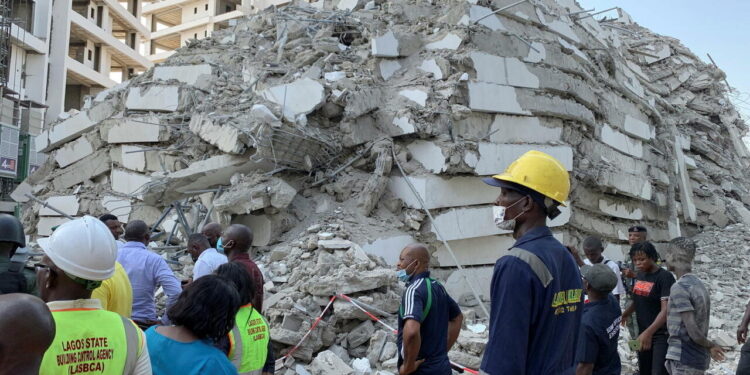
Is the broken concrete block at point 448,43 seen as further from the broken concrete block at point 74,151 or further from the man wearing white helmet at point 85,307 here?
the man wearing white helmet at point 85,307

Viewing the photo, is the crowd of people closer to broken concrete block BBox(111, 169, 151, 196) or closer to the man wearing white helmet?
the man wearing white helmet

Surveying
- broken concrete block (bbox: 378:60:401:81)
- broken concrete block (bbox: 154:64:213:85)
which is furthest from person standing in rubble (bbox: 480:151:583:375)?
broken concrete block (bbox: 154:64:213:85)

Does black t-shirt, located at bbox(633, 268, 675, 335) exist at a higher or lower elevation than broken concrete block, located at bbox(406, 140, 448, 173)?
lower

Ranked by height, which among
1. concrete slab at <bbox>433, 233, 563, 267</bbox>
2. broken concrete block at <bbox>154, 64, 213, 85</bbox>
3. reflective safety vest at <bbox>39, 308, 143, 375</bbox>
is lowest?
reflective safety vest at <bbox>39, 308, 143, 375</bbox>

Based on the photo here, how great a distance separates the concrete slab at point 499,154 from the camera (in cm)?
851

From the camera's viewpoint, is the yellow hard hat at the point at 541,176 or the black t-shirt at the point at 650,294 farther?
the black t-shirt at the point at 650,294

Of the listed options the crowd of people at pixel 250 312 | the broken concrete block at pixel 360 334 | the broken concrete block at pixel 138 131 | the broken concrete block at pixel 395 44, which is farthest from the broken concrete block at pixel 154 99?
the crowd of people at pixel 250 312

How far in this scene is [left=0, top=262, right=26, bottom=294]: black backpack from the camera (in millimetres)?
3504

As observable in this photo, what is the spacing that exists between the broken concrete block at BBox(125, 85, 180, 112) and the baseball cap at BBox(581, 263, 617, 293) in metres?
7.75

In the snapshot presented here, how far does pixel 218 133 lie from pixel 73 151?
3.80 meters

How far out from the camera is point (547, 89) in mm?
9781

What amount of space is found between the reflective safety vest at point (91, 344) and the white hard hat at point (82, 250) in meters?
0.14

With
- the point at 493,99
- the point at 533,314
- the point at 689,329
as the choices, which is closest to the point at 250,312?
the point at 533,314

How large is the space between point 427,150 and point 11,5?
24.6 metres
